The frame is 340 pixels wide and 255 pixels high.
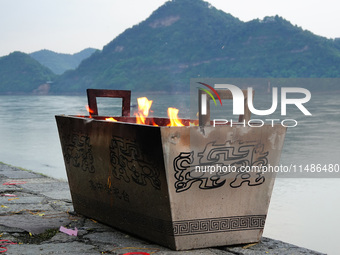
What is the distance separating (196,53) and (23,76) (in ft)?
112

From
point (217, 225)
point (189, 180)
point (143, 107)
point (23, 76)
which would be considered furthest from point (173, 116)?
point (23, 76)

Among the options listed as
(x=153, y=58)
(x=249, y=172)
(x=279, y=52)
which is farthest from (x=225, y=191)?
(x=153, y=58)

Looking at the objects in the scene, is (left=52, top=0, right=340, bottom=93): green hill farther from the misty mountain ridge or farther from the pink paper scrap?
the pink paper scrap

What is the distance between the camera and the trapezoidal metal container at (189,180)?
8.07ft

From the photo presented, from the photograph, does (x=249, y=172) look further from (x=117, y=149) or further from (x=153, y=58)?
(x=153, y=58)

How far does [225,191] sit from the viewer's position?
2576 mm

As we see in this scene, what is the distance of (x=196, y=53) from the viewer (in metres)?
72.9

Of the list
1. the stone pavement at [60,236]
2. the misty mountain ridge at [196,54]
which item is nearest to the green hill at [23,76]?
the misty mountain ridge at [196,54]

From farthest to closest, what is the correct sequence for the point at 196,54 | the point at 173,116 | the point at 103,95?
the point at 196,54 → the point at 103,95 → the point at 173,116

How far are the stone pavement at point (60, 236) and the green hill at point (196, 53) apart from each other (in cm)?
5566

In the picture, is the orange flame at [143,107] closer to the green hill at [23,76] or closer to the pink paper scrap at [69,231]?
the pink paper scrap at [69,231]

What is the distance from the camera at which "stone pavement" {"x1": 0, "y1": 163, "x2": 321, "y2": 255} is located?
2.61 meters

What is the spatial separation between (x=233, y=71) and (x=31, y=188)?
59.8 meters

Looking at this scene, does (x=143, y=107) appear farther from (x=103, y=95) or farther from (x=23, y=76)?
(x=23, y=76)
